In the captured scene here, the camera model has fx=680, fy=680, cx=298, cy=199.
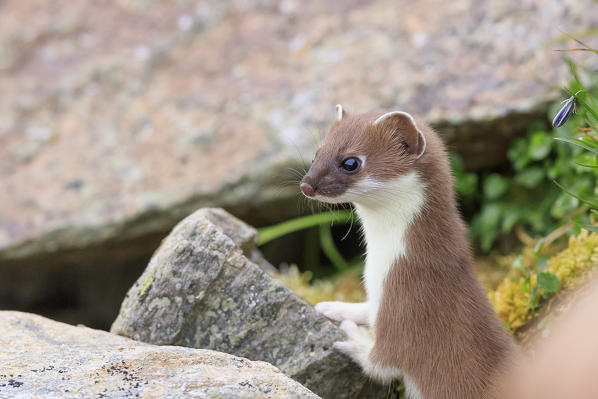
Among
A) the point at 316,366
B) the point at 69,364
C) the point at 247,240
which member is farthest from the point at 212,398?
the point at 247,240

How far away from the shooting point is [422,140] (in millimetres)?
3480

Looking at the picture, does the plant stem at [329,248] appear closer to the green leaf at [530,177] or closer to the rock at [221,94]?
the rock at [221,94]

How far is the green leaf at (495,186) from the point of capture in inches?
207

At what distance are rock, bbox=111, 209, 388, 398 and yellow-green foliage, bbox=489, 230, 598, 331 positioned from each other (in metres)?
1.10

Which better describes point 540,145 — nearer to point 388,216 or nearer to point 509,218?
point 509,218

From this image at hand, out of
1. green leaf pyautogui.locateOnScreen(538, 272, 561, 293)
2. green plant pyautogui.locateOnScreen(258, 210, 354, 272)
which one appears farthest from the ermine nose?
green plant pyautogui.locateOnScreen(258, 210, 354, 272)

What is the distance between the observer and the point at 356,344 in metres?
3.49

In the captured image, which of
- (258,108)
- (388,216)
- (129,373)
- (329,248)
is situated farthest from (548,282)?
(258,108)

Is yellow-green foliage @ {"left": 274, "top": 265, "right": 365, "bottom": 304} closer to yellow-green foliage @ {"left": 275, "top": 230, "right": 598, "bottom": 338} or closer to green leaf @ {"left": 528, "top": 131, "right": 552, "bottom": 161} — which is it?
yellow-green foliage @ {"left": 275, "top": 230, "right": 598, "bottom": 338}

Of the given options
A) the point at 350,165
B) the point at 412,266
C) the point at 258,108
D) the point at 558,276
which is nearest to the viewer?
the point at 412,266

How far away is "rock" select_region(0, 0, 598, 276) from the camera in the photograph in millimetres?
5266

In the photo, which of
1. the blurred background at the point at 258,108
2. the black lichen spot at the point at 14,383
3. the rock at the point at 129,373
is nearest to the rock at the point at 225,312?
the rock at the point at 129,373

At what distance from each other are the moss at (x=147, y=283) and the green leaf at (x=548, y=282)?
6.66ft

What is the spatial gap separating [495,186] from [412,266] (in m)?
2.14
